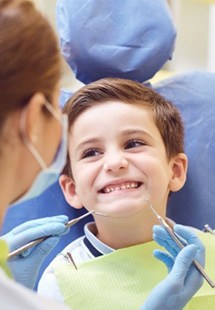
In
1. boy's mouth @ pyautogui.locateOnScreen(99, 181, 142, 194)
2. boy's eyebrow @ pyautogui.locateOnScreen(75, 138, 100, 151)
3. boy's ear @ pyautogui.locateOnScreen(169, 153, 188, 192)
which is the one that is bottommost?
boy's ear @ pyautogui.locateOnScreen(169, 153, 188, 192)

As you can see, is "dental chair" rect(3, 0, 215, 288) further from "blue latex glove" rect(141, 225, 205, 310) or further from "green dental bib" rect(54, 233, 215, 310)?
"blue latex glove" rect(141, 225, 205, 310)

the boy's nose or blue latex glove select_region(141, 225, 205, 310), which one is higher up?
the boy's nose

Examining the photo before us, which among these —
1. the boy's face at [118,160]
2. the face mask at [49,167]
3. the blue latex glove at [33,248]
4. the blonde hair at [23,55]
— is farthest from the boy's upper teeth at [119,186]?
the blonde hair at [23,55]

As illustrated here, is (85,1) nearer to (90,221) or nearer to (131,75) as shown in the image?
(131,75)

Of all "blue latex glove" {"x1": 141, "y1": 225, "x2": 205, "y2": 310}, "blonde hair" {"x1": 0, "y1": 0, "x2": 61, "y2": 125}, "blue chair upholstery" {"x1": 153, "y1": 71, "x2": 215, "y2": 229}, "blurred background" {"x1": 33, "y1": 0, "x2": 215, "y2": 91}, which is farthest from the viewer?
"blurred background" {"x1": 33, "y1": 0, "x2": 215, "y2": 91}

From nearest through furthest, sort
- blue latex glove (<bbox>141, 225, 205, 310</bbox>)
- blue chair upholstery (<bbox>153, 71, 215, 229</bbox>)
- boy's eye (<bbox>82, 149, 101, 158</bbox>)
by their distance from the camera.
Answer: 1. blue latex glove (<bbox>141, 225, 205, 310</bbox>)
2. boy's eye (<bbox>82, 149, 101, 158</bbox>)
3. blue chair upholstery (<bbox>153, 71, 215, 229</bbox>)

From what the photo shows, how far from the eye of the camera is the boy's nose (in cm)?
144

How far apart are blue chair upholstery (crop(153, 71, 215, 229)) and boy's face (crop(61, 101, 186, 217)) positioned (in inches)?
6.8

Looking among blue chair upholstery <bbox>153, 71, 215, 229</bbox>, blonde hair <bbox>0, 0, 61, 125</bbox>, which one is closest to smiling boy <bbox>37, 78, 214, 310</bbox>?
blue chair upholstery <bbox>153, 71, 215, 229</bbox>

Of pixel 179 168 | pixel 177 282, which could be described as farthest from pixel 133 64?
pixel 177 282

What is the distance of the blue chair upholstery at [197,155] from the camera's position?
1742 millimetres

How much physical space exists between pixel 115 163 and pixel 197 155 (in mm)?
393

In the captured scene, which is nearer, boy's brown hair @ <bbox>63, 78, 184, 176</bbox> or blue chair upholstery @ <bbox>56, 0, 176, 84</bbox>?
boy's brown hair @ <bbox>63, 78, 184, 176</bbox>

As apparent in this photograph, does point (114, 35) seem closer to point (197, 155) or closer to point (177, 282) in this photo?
Answer: point (197, 155)
